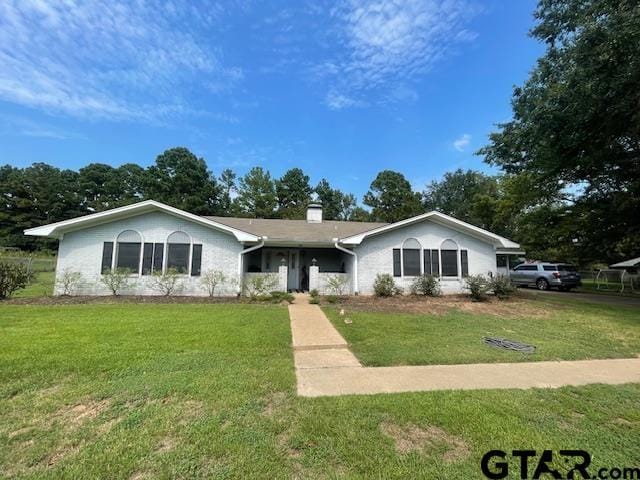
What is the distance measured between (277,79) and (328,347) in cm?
1378

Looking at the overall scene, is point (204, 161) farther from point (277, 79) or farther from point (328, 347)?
point (328, 347)

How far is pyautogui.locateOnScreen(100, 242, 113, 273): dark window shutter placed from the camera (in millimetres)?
11992

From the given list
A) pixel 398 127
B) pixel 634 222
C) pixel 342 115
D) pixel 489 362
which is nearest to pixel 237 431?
pixel 489 362

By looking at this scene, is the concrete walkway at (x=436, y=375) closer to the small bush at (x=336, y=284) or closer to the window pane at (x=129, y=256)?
the small bush at (x=336, y=284)

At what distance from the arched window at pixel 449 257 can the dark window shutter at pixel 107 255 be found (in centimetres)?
1426

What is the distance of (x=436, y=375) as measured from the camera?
442 cm

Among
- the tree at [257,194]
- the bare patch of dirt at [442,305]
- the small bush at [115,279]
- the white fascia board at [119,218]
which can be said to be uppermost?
the tree at [257,194]

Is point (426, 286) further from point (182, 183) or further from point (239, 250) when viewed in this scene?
point (182, 183)

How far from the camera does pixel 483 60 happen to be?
12.9m

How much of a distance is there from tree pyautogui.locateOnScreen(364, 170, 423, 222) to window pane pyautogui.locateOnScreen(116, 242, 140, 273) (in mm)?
31381

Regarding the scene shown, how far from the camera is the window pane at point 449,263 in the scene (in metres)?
14.1

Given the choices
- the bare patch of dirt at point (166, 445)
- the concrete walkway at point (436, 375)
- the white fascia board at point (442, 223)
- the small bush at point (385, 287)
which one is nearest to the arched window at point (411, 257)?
the white fascia board at point (442, 223)

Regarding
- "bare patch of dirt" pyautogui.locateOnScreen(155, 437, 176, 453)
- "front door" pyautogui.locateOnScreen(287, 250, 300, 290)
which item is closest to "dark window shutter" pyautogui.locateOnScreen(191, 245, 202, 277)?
"front door" pyautogui.locateOnScreen(287, 250, 300, 290)

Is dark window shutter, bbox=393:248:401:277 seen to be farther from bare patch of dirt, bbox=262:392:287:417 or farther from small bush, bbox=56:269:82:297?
small bush, bbox=56:269:82:297
